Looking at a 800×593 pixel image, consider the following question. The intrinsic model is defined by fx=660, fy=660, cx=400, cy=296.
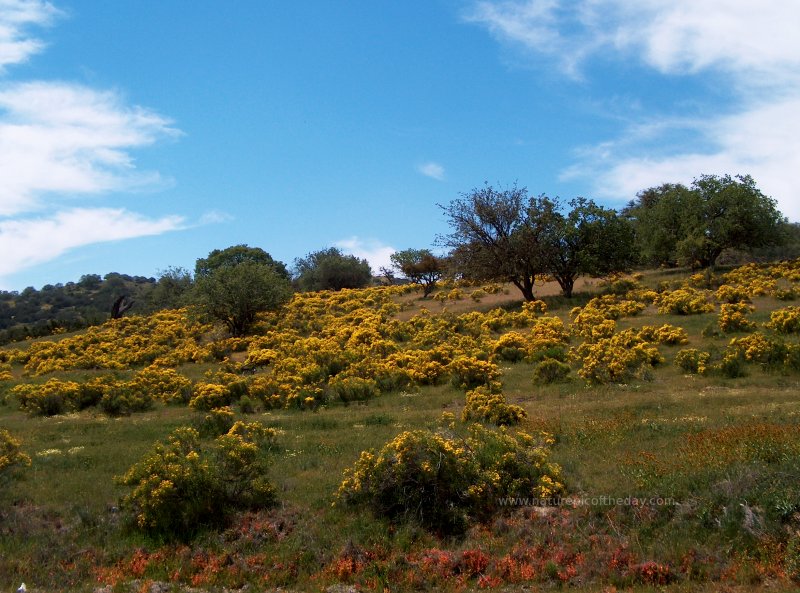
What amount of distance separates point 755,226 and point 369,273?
38967 mm

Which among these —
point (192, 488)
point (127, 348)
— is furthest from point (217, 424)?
point (127, 348)

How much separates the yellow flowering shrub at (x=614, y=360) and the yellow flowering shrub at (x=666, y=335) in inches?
62.4

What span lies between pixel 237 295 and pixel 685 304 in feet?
76.0

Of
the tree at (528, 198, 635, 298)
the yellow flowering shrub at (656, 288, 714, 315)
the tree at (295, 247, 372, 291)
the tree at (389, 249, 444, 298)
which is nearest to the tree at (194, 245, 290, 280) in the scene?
the tree at (295, 247, 372, 291)

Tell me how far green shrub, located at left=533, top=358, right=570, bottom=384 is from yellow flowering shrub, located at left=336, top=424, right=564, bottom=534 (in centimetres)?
906

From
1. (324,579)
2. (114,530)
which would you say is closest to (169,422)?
(114,530)

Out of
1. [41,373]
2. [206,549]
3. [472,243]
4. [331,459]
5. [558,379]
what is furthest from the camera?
[472,243]

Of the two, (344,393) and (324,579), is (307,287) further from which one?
(324,579)

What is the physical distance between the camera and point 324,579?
26.8ft

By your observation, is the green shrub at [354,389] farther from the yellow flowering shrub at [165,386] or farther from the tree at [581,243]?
the tree at [581,243]

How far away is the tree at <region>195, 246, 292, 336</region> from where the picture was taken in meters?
36.8

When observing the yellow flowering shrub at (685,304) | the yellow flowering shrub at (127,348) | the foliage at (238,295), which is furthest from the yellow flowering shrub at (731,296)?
the yellow flowering shrub at (127,348)

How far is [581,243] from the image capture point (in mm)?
36938

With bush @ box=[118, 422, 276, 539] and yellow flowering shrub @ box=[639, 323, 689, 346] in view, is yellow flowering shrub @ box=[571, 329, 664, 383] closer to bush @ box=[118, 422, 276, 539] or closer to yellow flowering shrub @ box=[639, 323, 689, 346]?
yellow flowering shrub @ box=[639, 323, 689, 346]
